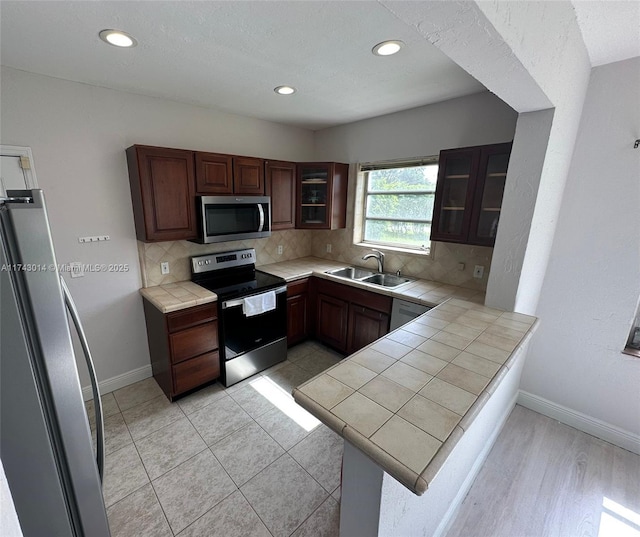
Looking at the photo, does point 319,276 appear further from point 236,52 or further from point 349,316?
point 236,52

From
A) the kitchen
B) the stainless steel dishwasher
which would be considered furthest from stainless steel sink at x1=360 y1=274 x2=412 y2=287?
the stainless steel dishwasher

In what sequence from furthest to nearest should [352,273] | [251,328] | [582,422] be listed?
[352,273]
[251,328]
[582,422]

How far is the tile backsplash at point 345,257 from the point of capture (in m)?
2.54

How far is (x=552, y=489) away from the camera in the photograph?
1.75m

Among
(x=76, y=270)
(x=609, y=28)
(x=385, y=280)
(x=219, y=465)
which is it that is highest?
(x=609, y=28)

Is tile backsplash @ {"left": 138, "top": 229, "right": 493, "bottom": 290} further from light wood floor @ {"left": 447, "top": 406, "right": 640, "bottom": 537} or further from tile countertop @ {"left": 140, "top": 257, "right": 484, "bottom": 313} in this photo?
light wood floor @ {"left": 447, "top": 406, "right": 640, "bottom": 537}

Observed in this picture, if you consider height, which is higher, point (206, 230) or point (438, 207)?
point (438, 207)

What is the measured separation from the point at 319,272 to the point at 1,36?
8.53 ft

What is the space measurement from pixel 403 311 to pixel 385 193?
1.42 meters

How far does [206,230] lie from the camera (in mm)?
2475

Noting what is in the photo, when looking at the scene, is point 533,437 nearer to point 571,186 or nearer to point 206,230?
point 571,186

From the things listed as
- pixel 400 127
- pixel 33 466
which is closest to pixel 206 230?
pixel 33 466

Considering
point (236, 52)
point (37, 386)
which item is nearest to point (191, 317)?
point (37, 386)

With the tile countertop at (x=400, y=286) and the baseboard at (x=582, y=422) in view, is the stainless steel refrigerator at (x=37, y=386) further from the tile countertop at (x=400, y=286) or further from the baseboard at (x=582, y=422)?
the baseboard at (x=582, y=422)
